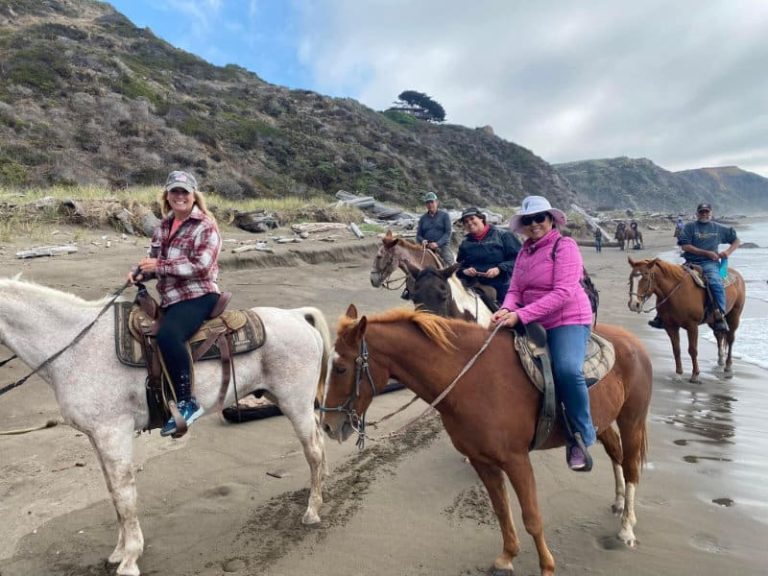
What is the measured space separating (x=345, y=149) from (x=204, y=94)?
12787 mm

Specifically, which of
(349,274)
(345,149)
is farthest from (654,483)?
(345,149)

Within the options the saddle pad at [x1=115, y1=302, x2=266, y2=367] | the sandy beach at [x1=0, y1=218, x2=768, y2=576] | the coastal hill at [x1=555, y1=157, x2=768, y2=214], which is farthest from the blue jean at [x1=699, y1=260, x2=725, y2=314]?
the coastal hill at [x1=555, y1=157, x2=768, y2=214]

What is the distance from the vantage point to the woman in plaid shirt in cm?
334

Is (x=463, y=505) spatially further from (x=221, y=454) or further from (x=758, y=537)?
(x=221, y=454)

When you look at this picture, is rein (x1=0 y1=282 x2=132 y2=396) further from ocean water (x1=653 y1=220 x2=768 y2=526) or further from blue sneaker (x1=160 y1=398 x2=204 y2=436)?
ocean water (x1=653 y1=220 x2=768 y2=526)

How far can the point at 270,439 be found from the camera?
5277 mm

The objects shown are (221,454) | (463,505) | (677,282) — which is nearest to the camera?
(463,505)

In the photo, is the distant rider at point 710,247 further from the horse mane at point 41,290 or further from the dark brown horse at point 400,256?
the horse mane at point 41,290

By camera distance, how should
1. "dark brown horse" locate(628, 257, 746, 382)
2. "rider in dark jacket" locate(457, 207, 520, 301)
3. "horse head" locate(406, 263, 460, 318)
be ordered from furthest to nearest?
"dark brown horse" locate(628, 257, 746, 382)
"rider in dark jacket" locate(457, 207, 520, 301)
"horse head" locate(406, 263, 460, 318)

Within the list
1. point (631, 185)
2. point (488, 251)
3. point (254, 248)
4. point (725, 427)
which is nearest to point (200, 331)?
point (488, 251)

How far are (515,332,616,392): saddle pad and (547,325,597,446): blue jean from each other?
0.38ft

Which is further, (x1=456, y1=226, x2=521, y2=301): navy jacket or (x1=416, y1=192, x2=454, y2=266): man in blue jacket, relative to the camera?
(x1=416, y1=192, x2=454, y2=266): man in blue jacket

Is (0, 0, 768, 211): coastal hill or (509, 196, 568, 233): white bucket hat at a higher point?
(0, 0, 768, 211): coastal hill

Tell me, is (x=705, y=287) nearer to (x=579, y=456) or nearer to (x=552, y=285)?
(x=552, y=285)
